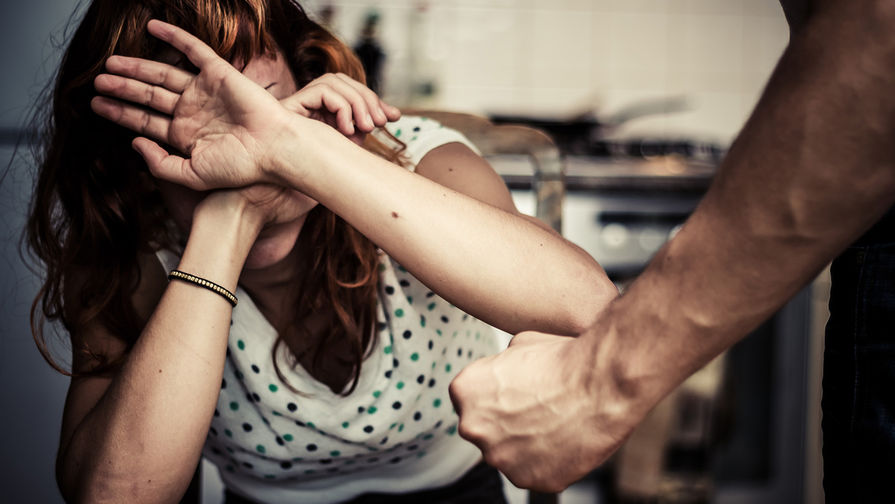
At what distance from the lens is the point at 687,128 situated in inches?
89.5

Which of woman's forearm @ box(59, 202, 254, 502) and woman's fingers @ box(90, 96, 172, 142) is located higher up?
woman's fingers @ box(90, 96, 172, 142)

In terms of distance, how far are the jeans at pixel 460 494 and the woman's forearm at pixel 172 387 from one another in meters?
0.30

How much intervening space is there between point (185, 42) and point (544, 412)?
44 centimetres

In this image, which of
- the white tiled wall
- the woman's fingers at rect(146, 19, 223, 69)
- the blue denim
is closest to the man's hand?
the blue denim

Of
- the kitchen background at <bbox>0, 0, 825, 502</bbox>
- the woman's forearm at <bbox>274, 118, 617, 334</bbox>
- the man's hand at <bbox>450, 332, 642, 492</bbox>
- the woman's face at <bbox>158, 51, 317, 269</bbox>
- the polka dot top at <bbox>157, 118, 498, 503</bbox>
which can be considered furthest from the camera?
the kitchen background at <bbox>0, 0, 825, 502</bbox>

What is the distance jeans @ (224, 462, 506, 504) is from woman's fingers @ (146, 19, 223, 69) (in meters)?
0.56

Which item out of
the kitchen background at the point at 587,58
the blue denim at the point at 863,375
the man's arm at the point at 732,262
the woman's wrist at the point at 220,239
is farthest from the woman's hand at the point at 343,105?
the kitchen background at the point at 587,58

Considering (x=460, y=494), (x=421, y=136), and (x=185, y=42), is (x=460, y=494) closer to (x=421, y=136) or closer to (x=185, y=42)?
(x=421, y=136)

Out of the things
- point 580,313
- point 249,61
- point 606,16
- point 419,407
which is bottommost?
point 419,407

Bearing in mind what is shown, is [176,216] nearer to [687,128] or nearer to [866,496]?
[866,496]

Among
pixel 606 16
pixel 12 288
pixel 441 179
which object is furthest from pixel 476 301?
pixel 606 16

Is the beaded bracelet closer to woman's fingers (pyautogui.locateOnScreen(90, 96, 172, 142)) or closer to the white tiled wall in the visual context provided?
woman's fingers (pyautogui.locateOnScreen(90, 96, 172, 142))

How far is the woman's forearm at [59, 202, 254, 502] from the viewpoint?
1.90 feet

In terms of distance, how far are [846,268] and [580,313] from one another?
0.18m
